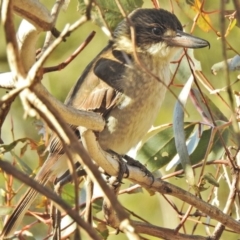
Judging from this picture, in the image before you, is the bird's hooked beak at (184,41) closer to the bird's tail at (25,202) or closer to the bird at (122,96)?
the bird at (122,96)

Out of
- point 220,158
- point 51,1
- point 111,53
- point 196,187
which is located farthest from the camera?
point 51,1

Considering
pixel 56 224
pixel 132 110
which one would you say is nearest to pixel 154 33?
pixel 132 110

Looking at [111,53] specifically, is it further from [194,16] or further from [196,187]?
[196,187]

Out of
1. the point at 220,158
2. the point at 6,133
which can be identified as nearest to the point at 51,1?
the point at 6,133

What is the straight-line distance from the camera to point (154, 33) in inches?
96.0

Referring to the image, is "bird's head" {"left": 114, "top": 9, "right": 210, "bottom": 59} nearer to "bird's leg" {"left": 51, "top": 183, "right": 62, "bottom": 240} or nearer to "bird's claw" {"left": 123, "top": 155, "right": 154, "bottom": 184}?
"bird's claw" {"left": 123, "top": 155, "right": 154, "bottom": 184}

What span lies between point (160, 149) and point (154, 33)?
1.49 feet

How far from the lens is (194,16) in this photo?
217 centimetres

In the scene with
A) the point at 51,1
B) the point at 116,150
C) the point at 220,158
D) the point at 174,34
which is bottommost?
the point at 220,158

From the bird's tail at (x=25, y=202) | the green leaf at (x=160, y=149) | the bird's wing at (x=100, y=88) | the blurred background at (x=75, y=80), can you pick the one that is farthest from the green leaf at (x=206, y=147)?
the blurred background at (x=75, y=80)

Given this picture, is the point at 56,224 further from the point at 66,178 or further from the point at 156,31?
the point at 156,31

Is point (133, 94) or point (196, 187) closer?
point (196, 187)

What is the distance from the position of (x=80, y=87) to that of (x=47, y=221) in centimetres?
51

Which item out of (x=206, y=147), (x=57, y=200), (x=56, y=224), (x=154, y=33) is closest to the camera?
(x=57, y=200)
